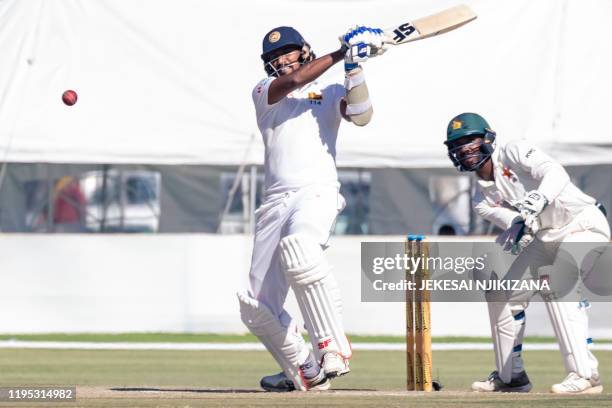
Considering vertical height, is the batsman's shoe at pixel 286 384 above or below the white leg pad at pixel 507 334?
below

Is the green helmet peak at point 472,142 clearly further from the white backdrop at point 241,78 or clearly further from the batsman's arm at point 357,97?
the white backdrop at point 241,78

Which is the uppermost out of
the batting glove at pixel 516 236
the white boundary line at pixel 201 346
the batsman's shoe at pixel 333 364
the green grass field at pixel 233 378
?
the batting glove at pixel 516 236

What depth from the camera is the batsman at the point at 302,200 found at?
6.91 metres

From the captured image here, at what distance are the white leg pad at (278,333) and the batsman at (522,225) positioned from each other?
1002 millimetres

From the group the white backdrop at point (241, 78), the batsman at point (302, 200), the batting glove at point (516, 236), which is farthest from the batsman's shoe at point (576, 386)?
the white backdrop at point (241, 78)

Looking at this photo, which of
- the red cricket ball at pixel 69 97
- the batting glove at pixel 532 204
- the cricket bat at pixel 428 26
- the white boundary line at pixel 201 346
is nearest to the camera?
the batting glove at pixel 532 204

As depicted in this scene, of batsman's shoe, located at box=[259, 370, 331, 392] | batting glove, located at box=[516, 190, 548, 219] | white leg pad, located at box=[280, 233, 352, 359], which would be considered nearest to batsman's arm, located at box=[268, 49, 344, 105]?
white leg pad, located at box=[280, 233, 352, 359]

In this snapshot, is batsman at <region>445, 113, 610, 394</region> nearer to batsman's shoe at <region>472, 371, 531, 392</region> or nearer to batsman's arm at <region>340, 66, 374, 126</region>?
batsman's shoe at <region>472, 371, 531, 392</region>

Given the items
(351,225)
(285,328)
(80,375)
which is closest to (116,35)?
(351,225)

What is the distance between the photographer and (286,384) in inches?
295

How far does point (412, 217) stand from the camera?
15.3 metres

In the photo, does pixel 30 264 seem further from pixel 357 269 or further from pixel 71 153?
pixel 357 269

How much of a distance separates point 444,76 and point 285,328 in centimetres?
802

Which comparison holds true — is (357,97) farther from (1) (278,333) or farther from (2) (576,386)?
(2) (576,386)
